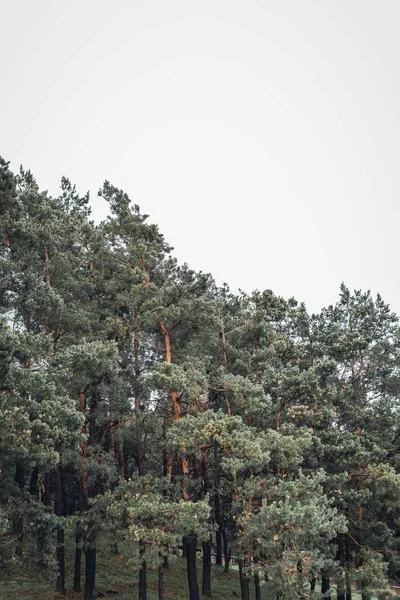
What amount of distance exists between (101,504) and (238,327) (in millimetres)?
11971

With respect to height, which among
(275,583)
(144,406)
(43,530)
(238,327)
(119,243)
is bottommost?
(275,583)

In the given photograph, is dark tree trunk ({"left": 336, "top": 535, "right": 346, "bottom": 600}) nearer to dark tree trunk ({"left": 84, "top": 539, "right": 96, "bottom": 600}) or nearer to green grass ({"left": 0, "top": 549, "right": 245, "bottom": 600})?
green grass ({"left": 0, "top": 549, "right": 245, "bottom": 600})

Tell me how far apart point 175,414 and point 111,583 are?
34.2 feet

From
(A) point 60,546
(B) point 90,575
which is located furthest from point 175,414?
(B) point 90,575

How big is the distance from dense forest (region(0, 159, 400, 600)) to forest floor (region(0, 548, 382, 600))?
654 millimetres

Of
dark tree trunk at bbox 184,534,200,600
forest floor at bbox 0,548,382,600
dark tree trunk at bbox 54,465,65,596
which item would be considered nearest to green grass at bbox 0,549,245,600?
forest floor at bbox 0,548,382,600

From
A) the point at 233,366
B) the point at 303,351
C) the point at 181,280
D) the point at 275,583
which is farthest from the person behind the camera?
the point at 303,351

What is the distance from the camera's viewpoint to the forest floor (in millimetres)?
21958

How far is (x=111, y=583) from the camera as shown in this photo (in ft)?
83.7

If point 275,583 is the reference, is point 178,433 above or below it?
above

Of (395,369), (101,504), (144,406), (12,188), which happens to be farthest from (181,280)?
(395,369)

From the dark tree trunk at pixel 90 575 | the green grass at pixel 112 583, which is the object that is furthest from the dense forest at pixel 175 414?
the green grass at pixel 112 583

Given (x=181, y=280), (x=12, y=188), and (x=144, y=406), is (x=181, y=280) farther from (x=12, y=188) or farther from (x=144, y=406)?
(x=12, y=188)

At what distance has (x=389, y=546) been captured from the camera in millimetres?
26438
